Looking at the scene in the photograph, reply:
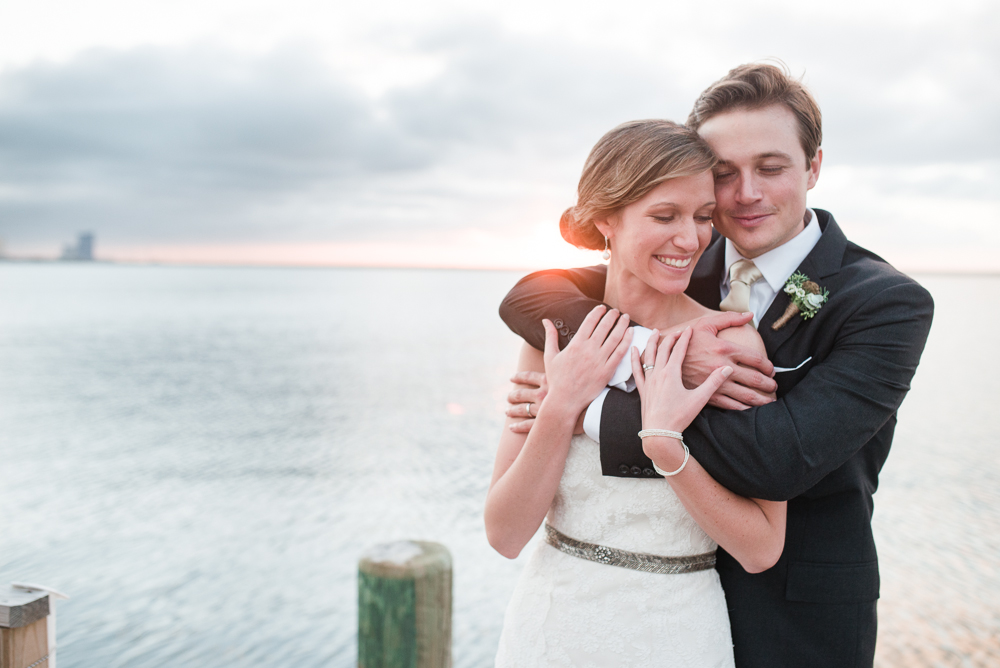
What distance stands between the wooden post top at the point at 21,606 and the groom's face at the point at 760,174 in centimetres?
264

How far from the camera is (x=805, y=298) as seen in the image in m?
2.12

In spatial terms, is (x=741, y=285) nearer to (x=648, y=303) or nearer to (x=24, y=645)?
(x=648, y=303)

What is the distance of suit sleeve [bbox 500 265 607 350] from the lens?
2.30 meters

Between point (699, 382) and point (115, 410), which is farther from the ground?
point (699, 382)

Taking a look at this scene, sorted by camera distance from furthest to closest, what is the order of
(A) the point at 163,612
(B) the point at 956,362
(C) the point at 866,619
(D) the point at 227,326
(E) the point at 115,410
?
(D) the point at 227,326, (B) the point at 956,362, (E) the point at 115,410, (A) the point at 163,612, (C) the point at 866,619

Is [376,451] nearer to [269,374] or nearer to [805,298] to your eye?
[269,374]

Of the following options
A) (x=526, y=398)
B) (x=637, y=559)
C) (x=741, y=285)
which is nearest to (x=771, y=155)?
(x=741, y=285)

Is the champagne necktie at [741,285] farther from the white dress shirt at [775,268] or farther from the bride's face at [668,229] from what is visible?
the bride's face at [668,229]

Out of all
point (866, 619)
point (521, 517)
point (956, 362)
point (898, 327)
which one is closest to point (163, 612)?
point (521, 517)

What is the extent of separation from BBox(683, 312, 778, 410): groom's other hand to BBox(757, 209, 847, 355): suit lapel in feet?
0.31

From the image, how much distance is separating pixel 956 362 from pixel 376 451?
964 inches

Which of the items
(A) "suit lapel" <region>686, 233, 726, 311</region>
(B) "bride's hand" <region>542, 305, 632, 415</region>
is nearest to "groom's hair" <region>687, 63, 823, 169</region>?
(A) "suit lapel" <region>686, 233, 726, 311</region>

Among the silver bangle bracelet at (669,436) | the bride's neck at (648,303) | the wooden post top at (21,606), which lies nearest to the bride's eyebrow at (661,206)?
the bride's neck at (648,303)

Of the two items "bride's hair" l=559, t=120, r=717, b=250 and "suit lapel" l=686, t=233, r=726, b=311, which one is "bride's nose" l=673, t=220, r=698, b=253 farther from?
"suit lapel" l=686, t=233, r=726, b=311
